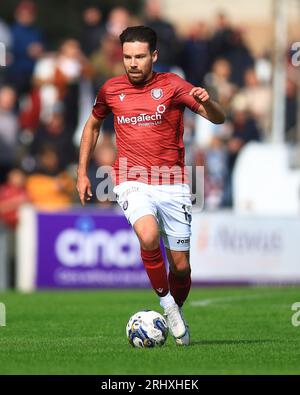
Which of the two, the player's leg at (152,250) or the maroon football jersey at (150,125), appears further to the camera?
the maroon football jersey at (150,125)

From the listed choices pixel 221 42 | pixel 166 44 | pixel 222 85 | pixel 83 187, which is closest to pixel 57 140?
pixel 166 44

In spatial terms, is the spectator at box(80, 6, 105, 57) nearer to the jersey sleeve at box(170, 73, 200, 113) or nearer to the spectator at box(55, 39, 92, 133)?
the spectator at box(55, 39, 92, 133)

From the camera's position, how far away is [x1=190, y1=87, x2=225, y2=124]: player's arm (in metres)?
9.77

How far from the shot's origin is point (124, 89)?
1048 centimetres

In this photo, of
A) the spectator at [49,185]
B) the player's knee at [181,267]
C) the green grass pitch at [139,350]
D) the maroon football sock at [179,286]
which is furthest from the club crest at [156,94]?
the spectator at [49,185]

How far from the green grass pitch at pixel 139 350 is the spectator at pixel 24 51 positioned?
6.29m

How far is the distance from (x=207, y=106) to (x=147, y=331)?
186 centimetres

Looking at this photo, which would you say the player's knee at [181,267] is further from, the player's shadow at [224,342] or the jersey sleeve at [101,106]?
the jersey sleeve at [101,106]

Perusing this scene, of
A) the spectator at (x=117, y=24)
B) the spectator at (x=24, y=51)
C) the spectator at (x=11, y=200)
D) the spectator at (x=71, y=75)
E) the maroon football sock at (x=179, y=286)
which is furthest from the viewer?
the spectator at (x=117, y=24)

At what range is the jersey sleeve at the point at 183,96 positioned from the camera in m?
10.3

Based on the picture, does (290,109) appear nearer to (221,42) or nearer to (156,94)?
(221,42)

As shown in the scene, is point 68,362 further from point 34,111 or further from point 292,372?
point 34,111

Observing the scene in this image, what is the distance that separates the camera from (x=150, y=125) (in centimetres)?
1037

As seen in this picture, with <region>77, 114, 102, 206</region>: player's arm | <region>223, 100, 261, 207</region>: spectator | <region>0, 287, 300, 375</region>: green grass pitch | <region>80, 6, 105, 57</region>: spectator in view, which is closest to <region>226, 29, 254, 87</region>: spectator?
<region>223, 100, 261, 207</region>: spectator
